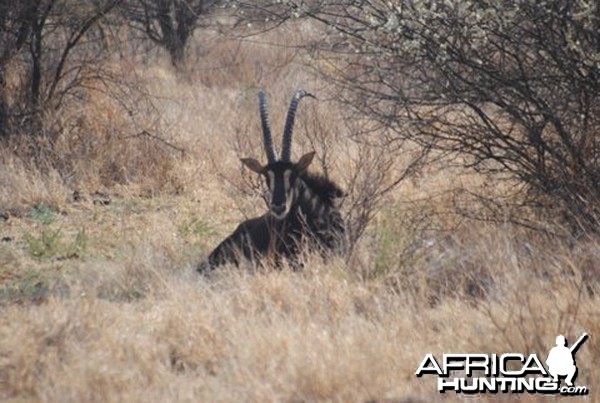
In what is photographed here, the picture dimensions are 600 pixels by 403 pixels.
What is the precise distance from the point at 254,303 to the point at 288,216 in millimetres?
2267

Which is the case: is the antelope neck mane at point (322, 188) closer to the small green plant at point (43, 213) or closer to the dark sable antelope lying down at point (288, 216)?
the dark sable antelope lying down at point (288, 216)

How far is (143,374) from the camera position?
6.02m

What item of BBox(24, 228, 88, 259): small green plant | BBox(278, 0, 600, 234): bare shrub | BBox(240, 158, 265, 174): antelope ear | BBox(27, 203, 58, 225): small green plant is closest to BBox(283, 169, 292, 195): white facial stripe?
BBox(240, 158, 265, 174): antelope ear

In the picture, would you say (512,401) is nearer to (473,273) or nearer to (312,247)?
(473,273)

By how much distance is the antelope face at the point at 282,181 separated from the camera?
352 inches

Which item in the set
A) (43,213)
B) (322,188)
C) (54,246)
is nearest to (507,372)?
(322,188)

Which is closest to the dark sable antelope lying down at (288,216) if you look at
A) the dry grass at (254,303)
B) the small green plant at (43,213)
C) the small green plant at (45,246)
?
the dry grass at (254,303)

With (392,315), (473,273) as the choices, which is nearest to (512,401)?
(392,315)

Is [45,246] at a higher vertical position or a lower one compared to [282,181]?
lower

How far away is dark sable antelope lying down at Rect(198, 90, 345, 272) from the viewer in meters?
9.01

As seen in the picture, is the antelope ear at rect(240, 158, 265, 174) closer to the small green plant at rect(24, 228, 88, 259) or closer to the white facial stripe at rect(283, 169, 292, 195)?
the white facial stripe at rect(283, 169, 292, 195)

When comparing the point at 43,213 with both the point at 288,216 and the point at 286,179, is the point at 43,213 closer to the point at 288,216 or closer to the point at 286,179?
the point at 288,216

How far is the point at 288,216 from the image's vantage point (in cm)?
937

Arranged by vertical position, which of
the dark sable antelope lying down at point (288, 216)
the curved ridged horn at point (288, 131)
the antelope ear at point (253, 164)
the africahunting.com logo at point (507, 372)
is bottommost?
the africahunting.com logo at point (507, 372)
